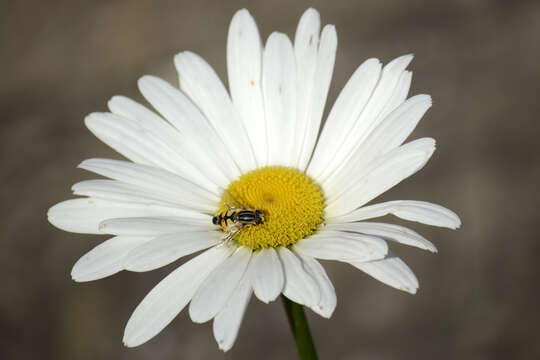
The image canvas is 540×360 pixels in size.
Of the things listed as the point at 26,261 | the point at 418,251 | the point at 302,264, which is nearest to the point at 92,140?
the point at 26,261

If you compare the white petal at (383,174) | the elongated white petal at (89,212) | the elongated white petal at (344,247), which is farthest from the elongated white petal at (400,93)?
the elongated white petal at (89,212)

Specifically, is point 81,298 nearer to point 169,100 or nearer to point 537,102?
point 169,100

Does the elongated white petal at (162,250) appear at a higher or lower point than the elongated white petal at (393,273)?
higher

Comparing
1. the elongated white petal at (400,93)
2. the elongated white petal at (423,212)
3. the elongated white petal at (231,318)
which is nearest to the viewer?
the elongated white petal at (231,318)

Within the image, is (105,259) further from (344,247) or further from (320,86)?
(320,86)

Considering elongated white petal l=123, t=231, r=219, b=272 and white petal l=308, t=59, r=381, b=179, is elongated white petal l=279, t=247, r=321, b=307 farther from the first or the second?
white petal l=308, t=59, r=381, b=179

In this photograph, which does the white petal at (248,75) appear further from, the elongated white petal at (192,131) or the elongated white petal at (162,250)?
the elongated white petal at (162,250)
